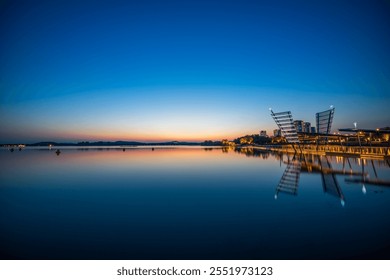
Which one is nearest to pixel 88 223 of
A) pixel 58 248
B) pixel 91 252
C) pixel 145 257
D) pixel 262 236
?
pixel 58 248

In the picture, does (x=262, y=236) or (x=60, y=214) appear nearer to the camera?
(x=262, y=236)

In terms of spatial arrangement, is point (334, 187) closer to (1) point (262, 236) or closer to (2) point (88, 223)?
(1) point (262, 236)

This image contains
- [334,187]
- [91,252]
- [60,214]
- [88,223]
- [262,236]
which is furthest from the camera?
[334,187]

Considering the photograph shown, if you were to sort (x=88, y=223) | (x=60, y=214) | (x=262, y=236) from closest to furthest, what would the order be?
(x=262, y=236), (x=88, y=223), (x=60, y=214)

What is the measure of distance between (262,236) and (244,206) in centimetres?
321

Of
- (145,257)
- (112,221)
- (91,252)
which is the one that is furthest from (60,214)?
(145,257)

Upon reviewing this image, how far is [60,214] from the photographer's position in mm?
8656

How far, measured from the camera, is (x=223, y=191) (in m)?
12.4

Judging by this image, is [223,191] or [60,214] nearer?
[60,214]
